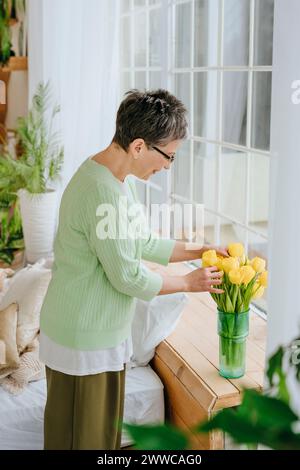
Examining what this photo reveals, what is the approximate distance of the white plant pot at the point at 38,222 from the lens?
386 centimetres

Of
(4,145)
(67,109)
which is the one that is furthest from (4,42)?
(67,109)

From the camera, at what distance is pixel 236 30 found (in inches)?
210

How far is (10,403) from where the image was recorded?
2.36 m

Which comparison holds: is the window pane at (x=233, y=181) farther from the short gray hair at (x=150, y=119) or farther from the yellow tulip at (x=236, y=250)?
the short gray hair at (x=150, y=119)

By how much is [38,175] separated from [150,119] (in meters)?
2.21

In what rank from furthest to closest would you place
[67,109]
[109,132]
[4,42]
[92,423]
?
[4,42] < [67,109] < [109,132] < [92,423]

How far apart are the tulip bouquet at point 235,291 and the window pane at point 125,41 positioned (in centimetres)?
226

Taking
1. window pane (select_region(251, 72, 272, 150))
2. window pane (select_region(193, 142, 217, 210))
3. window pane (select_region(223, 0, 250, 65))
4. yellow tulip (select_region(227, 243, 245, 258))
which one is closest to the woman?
yellow tulip (select_region(227, 243, 245, 258))

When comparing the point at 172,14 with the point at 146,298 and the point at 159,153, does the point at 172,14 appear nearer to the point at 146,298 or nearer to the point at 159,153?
the point at 159,153

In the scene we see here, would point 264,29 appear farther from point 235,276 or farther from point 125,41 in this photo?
point 235,276

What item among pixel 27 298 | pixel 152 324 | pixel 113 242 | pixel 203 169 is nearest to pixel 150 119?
pixel 113 242

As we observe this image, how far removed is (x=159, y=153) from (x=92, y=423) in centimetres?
82

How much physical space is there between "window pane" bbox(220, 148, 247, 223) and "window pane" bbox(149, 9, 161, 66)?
82.9 inches

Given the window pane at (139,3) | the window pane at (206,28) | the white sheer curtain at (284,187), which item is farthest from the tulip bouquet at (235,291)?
the window pane at (206,28)
